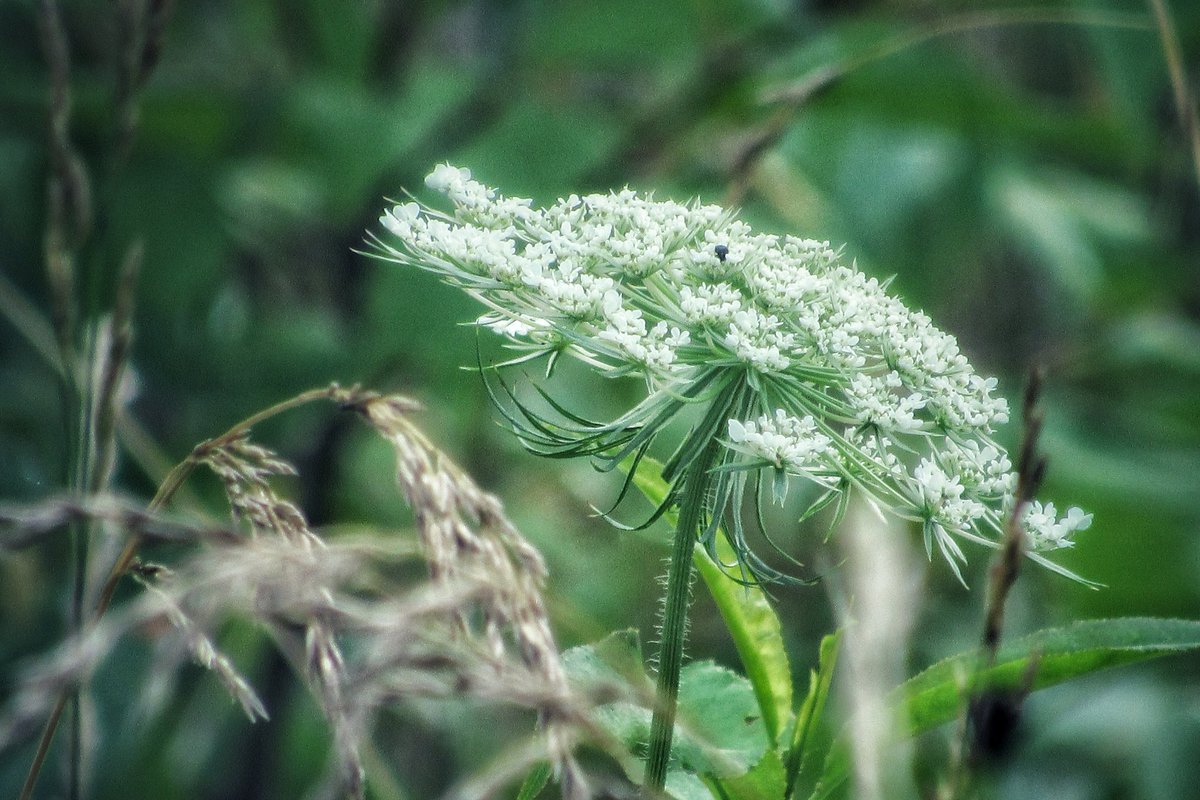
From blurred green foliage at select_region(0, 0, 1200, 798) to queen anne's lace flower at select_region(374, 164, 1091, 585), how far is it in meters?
0.82

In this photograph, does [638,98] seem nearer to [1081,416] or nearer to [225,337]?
[225,337]

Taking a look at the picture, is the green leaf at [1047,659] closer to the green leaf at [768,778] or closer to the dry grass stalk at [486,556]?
the green leaf at [768,778]

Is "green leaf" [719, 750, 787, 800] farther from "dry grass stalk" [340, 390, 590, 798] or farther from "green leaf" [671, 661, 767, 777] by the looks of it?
"dry grass stalk" [340, 390, 590, 798]

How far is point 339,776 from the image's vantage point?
43cm

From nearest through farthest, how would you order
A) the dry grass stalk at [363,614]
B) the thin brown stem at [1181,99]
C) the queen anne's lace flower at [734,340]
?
the dry grass stalk at [363,614] < the queen anne's lace flower at [734,340] < the thin brown stem at [1181,99]

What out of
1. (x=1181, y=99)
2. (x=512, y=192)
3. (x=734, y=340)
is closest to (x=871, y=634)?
(x=734, y=340)

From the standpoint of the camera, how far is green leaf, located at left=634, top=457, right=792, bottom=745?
714 mm

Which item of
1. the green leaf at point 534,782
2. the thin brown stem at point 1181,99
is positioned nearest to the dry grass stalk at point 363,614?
the green leaf at point 534,782

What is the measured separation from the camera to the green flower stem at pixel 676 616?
0.58 metres

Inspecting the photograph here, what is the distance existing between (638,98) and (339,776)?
2.29 meters

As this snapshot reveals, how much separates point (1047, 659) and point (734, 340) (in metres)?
0.27

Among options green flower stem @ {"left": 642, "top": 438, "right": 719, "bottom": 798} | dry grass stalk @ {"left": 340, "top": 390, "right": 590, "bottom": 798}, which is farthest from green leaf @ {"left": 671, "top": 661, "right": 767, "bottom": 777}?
dry grass stalk @ {"left": 340, "top": 390, "right": 590, "bottom": 798}

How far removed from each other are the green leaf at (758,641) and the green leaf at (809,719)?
19 millimetres

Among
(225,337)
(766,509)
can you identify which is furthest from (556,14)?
(766,509)
